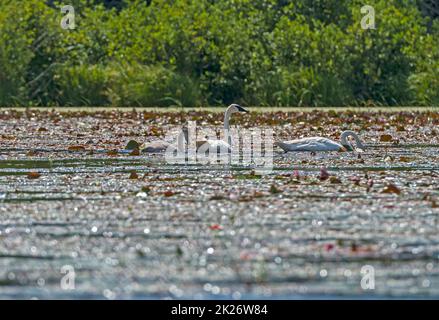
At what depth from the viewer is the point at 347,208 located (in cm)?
1002

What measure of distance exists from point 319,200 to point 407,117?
14077mm

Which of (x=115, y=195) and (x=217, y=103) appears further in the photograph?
(x=217, y=103)

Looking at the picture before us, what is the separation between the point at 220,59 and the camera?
32281 millimetres

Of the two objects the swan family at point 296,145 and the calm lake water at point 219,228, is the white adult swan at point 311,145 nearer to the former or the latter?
the swan family at point 296,145

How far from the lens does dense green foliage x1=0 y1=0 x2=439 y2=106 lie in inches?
1209

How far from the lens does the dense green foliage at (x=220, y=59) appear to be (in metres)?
30.7

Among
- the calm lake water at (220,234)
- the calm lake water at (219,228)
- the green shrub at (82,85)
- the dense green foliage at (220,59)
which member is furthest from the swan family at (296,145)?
the green shrub at (82,85)

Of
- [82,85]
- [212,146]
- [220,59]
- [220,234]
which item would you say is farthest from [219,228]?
[220,59]

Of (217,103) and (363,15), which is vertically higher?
(363,15)

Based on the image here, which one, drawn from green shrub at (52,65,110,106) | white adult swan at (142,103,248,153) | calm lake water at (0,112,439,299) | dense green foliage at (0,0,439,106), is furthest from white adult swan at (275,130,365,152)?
green shrub at (52,65,110,106)
